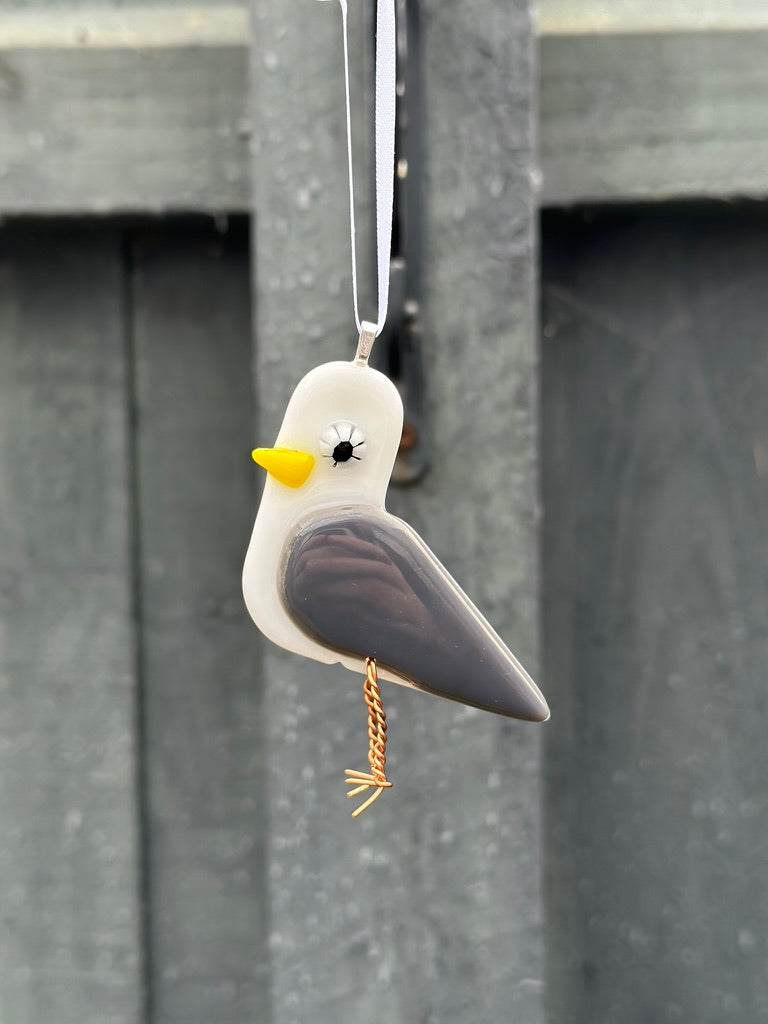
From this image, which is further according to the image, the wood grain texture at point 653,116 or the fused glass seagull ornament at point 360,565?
the wood grain texture at point 653,116

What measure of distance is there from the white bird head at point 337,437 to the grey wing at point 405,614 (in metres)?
0.02

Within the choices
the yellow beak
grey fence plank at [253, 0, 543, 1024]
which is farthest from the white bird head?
grey fence plank at [253, 0, 543, 1024]

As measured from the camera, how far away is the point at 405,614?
0.47 metres

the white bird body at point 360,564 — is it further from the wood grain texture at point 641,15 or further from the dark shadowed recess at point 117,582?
the wood grain texture at point 641,15

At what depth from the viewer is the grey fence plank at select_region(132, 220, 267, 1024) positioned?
2.31ft

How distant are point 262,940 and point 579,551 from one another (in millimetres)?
398

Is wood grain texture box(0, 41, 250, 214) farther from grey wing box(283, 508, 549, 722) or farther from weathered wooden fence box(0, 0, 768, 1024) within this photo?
grey wing box(283, 508, 549, 722)

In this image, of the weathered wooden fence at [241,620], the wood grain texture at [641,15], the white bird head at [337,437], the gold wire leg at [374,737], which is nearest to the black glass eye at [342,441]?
the white bird head at [337,437]

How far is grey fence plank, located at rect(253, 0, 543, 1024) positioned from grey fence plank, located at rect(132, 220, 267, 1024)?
0.26 feet

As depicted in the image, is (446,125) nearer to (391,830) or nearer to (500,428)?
(500,428)

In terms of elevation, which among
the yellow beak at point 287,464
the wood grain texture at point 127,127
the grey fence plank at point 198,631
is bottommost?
the grey fence plank at point 198,631

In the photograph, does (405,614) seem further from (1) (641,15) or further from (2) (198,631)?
(1) (641,15)

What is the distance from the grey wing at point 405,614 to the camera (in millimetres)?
471

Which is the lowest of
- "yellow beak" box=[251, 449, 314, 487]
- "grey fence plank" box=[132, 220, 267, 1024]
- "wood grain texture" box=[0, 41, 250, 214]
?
"grey fence plank" box=[132, 220, 267, 1024]
